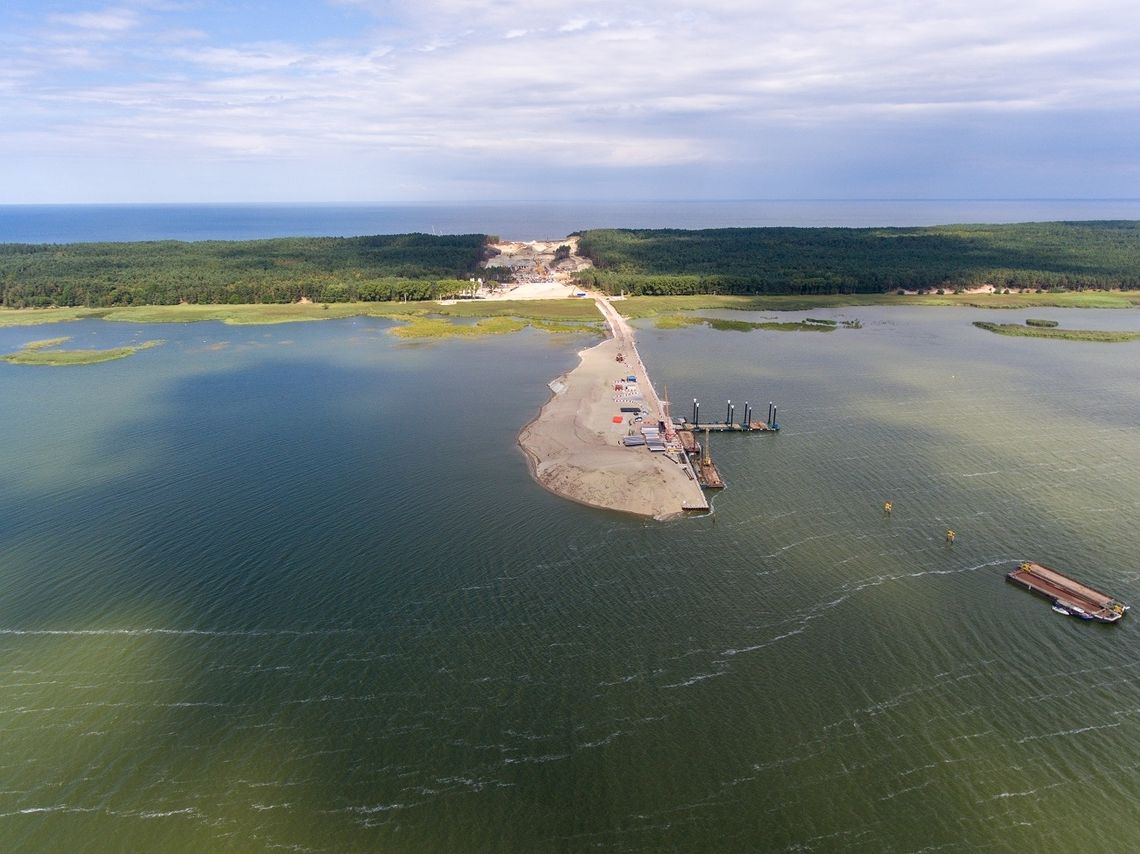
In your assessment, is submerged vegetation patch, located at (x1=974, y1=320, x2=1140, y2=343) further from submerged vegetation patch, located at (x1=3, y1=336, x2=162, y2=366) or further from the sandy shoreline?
submerged vegetation patch, located at (x1=3, y1=336, x2=162, y2=366)

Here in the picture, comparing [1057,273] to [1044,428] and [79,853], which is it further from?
[79,853]

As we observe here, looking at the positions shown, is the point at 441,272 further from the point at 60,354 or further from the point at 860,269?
the point at 860,269

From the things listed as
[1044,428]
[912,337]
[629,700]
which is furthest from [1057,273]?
[629,700]

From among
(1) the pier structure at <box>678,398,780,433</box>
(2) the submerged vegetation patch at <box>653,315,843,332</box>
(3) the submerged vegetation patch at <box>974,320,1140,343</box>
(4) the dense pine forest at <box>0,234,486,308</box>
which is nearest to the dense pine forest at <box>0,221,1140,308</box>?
(4) the dense pine forest at <box>0,234,486,308</box>

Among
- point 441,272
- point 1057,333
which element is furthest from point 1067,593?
point 441,272

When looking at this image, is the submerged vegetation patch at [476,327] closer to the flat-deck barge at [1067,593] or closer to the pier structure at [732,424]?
the pier structure at [732,424]

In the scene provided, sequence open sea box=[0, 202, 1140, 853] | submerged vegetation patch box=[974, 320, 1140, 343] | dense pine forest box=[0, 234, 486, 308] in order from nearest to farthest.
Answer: open sea box=[0, 202, 1140, 853]
submerged vegetation patch box=[974, 320, 1140, 343]
dense pine forest box=[0, 234, 486, 308]
